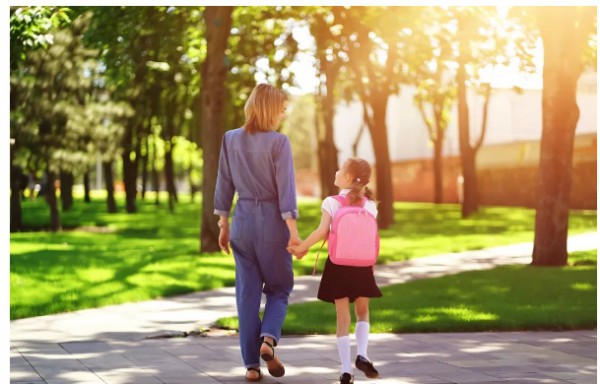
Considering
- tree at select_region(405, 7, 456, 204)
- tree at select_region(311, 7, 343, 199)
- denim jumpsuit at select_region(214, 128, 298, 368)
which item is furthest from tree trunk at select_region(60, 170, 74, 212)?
denim jumpsuit at select_region(214, 128, 298, 368)

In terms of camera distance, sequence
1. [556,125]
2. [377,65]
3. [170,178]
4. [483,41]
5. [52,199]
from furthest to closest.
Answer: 1. [170,178]
2. [377,65]
3. [52,199]
4. [483,41]
5. [556,125]

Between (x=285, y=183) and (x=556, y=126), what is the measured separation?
950 cm

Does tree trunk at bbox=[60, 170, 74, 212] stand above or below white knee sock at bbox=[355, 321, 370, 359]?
above

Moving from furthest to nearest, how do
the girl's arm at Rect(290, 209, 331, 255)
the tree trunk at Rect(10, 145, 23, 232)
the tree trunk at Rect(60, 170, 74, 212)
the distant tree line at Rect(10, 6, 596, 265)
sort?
the tree trunk at Rect(60, 170, 74, 212) → the tree trunk at Rect(10, 145, 23, 232) → the distant tree line at Rect(10, 6, 596, 265) → the girl's arm at Rect(290, 209, 331, 255)

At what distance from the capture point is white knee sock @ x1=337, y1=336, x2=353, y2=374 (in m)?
6.21

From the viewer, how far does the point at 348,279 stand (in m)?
6.38

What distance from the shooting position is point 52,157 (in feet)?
87.1

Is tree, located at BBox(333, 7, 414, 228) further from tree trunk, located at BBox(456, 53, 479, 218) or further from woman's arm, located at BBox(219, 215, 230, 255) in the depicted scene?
woman's arm, located at BBox(219, 215, 230, 255)

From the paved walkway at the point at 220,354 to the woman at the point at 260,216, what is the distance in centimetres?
38

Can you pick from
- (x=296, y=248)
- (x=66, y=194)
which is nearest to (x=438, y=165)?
(x=66, y=194)

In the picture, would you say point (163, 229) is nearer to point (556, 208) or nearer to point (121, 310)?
point (556, 208)

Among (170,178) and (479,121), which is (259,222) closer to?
(170,178)

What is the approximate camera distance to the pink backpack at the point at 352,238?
6.25 meters
